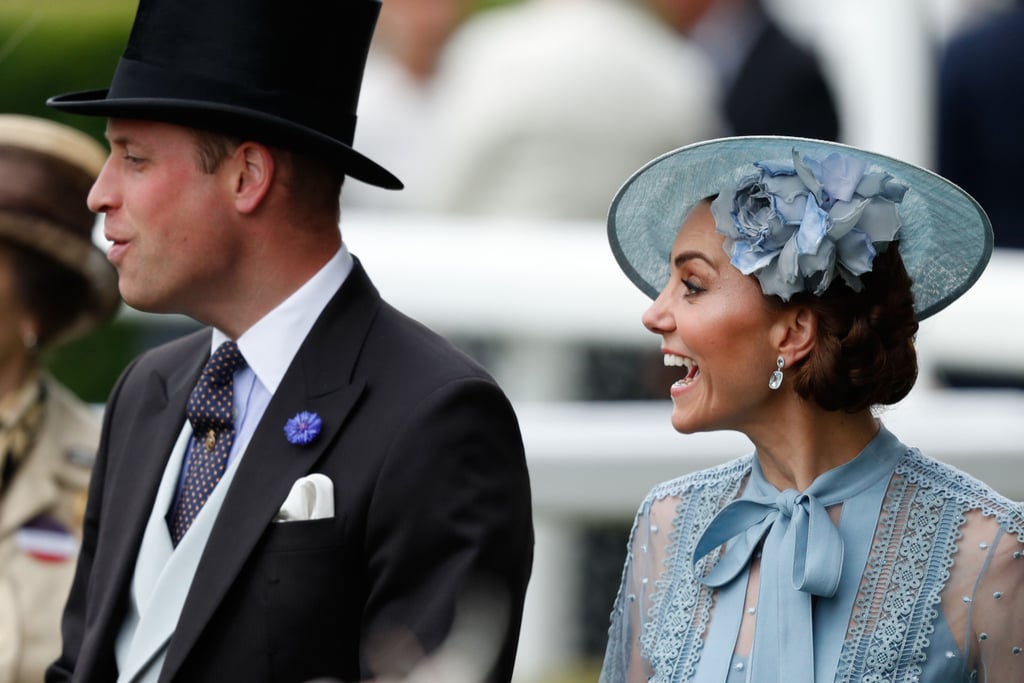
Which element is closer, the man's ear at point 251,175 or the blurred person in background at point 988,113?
→ the man's ear at point 251,175

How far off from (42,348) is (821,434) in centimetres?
234

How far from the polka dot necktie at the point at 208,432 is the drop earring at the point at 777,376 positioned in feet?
3.47

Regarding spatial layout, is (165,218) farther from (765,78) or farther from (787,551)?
(765,78)

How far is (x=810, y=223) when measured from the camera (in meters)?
3.38

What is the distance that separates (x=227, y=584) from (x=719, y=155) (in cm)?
120

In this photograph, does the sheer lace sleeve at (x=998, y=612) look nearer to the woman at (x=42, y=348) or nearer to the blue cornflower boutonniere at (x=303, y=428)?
the blue cornflower boutonniere at (x=303, y=428)

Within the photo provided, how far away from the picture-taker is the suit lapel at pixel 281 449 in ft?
11.6

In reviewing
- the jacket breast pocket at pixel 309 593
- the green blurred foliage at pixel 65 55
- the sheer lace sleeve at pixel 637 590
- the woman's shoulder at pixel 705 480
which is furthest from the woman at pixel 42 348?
the green blurred foliage at pixel 65 55

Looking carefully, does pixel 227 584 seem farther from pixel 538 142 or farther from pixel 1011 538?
pixel 538 142

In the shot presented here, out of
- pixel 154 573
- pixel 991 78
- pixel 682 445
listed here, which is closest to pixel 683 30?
pixel 991 78

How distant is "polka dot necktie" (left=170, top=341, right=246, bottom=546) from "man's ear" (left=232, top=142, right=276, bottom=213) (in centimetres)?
29

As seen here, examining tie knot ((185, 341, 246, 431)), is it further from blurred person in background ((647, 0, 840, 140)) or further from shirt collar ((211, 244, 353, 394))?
blurred person in background ((647, 0, 840, 140))

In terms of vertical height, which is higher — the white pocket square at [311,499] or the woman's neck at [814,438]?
the woman's neck at [814,438]

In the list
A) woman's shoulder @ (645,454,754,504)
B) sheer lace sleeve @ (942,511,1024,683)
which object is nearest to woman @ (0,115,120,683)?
woman's shoulder @ (645,454,754,504)
